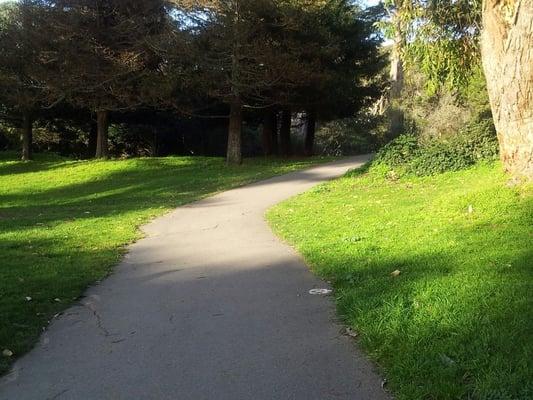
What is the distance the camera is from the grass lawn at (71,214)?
6848mm

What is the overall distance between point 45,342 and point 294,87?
69.6ft

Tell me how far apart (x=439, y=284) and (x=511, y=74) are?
5.48 metres

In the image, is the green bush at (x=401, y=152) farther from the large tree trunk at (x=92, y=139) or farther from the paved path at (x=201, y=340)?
the large tree trunk at (x=92, y=139)

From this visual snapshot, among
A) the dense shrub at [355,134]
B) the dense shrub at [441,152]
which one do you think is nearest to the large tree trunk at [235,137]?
the dense shrub at [441,152]

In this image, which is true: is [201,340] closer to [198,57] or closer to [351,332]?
[351,332]

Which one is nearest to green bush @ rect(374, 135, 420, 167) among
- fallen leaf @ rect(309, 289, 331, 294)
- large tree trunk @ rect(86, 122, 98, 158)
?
fallen leaf @ rect(309, 289, 331, 294)

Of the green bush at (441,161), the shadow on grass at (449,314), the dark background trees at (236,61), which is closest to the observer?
the shadow on grass at (449,314)

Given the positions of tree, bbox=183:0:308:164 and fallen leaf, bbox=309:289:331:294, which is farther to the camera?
tree, bbox=183:0:308:164

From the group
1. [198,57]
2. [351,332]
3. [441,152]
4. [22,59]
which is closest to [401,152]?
[441,152]

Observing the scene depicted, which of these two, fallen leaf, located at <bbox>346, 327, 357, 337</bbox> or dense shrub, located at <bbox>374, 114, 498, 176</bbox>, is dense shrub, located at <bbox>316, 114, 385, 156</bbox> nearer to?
dense shrub, located at <bbox>374, 114, 498, 176</bbox>

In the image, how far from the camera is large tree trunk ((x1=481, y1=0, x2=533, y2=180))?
376 inches

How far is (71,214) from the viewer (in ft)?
50.2

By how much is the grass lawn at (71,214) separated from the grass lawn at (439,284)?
10.2 feet

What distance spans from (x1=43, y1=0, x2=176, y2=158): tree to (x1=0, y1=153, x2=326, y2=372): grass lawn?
3499 millimetres
